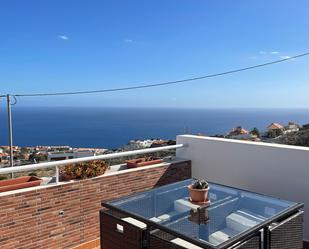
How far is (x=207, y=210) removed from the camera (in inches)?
94.3

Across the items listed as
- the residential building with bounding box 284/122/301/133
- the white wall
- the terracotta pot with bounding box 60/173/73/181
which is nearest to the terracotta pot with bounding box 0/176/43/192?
the terracotta pot with bounding box 60/173/73/181

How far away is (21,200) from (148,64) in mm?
34290

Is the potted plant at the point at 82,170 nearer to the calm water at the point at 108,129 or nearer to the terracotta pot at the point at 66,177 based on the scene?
the terracotta pot at the point at 66,177

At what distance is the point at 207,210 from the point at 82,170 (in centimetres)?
157

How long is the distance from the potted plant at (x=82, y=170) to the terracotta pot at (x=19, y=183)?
0.93 ft

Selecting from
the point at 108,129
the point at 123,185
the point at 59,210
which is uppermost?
the point at 123,185

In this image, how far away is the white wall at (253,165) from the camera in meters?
3.39

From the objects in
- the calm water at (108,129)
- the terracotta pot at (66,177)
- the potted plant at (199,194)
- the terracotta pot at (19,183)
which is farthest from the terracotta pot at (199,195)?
the calm water at (108,129)

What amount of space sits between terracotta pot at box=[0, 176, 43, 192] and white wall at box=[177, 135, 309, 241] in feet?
6.96

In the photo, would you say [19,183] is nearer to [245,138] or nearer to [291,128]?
[245,138]

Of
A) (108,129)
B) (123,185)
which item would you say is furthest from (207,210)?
(108,129)

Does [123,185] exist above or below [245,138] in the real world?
below

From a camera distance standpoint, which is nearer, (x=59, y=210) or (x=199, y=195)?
(x=199, y=195)

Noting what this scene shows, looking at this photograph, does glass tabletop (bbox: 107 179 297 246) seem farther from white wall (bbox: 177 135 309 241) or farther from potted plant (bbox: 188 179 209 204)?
white wall (bbox: 177 135 309 241)
